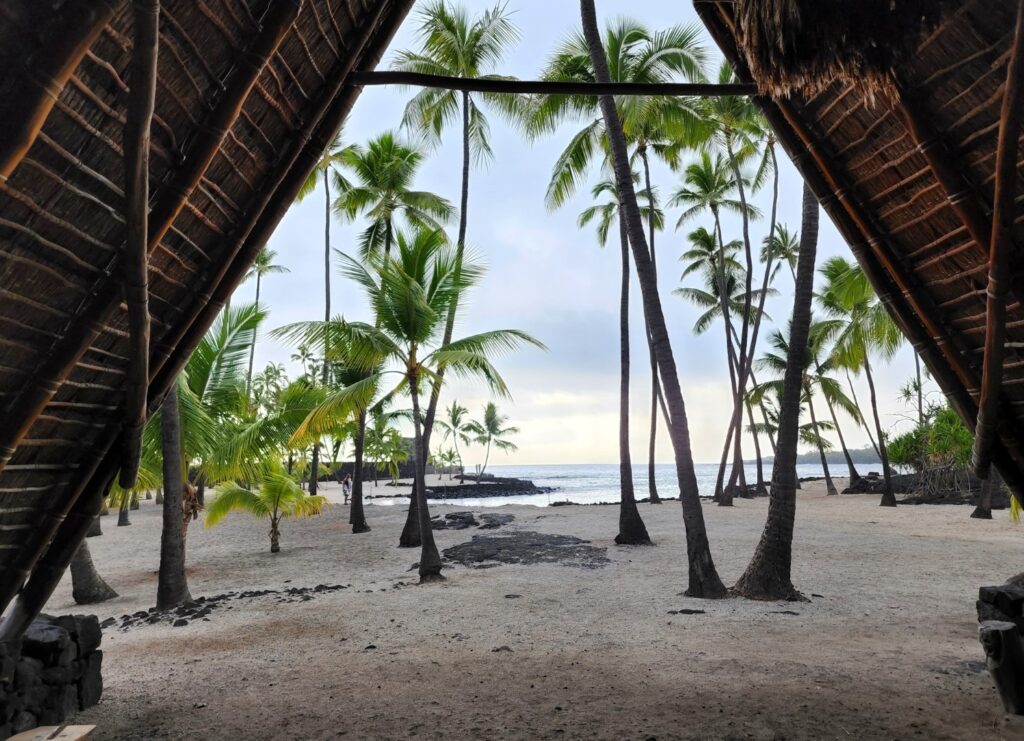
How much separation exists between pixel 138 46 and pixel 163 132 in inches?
27.0

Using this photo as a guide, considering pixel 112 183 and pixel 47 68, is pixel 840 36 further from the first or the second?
pixel 112 183

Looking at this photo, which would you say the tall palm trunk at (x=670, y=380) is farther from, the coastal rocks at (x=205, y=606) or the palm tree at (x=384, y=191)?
the palm tree at (x=384, y=191)

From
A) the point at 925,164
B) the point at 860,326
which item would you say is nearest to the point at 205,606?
the point at 925,164

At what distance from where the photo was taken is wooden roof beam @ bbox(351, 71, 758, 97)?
133 inches

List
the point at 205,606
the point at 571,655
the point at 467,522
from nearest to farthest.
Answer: the point at 571,655
the point at 205,606
the point at 467,522

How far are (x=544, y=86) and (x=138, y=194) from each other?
215 cm

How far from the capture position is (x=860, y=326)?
17984 millimetres

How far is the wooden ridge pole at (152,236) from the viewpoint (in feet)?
8.61

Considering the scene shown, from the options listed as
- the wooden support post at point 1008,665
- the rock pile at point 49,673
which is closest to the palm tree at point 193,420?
the rock pile at point 49,673

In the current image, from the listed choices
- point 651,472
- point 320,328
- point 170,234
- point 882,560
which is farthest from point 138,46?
point 651,472

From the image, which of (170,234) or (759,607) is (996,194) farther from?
→ (759,607)

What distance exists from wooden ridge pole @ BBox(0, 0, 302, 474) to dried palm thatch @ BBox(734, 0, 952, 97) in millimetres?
2226

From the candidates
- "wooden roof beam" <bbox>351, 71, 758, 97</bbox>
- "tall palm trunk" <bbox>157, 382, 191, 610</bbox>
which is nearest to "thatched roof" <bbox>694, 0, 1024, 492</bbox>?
"wooden roof beam" <bbox>351, 71, 758, 97</bbox>

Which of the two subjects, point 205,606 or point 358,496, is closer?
point 205,606
